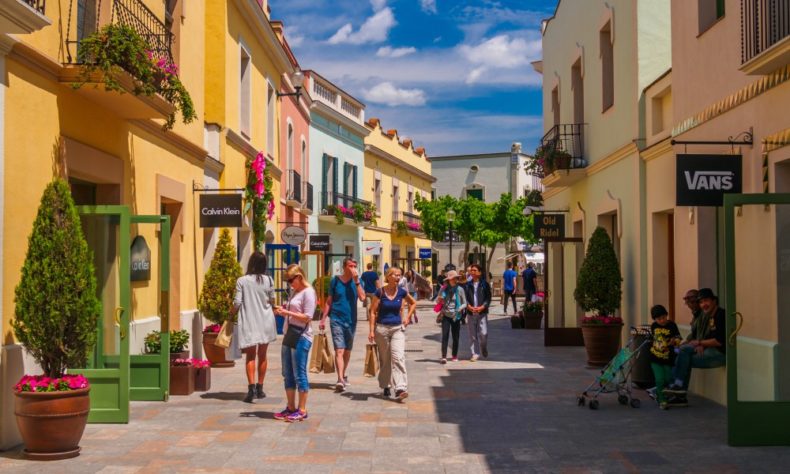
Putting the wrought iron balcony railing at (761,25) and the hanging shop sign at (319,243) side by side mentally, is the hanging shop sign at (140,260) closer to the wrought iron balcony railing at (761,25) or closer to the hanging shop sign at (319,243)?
the wrought iron balcony railing at (761,25)

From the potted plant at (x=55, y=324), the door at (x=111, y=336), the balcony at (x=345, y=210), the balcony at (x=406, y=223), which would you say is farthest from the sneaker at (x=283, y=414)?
the balcony at (x=406, y=223)

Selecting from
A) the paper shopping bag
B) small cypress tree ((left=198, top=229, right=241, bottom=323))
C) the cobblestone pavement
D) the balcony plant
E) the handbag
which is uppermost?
the balcony plant

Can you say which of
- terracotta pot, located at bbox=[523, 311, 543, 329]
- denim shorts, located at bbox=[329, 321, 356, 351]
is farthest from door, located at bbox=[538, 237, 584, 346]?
denim shorts, located at bbox=[329, 321, 356, 351]

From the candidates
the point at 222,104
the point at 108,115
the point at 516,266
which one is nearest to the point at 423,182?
the point at 516,266

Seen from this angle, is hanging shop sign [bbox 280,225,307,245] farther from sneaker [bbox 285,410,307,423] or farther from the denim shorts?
sneaker [bbox 285,410,307,423]

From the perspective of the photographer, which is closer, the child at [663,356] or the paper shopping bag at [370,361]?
the child at [663,356]

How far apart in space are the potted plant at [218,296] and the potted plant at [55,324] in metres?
6.19

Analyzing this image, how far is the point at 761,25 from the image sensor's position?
8.96m

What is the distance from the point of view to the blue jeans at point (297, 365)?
9578 millimetres

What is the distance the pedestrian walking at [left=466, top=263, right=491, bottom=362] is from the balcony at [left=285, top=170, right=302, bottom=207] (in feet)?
34.7

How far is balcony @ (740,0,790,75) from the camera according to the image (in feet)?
27.6

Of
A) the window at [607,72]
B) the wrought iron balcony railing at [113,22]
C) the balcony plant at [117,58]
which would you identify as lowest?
the balcony plant at [117,58]

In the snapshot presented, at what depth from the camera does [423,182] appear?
49688mm

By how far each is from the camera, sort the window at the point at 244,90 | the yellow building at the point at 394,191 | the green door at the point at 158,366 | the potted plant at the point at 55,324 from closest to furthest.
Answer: the potted plant at the point at 55,324, the green door at the point at 158,366, the window at the point at 244,90, the yellow building at the point at 394,191
